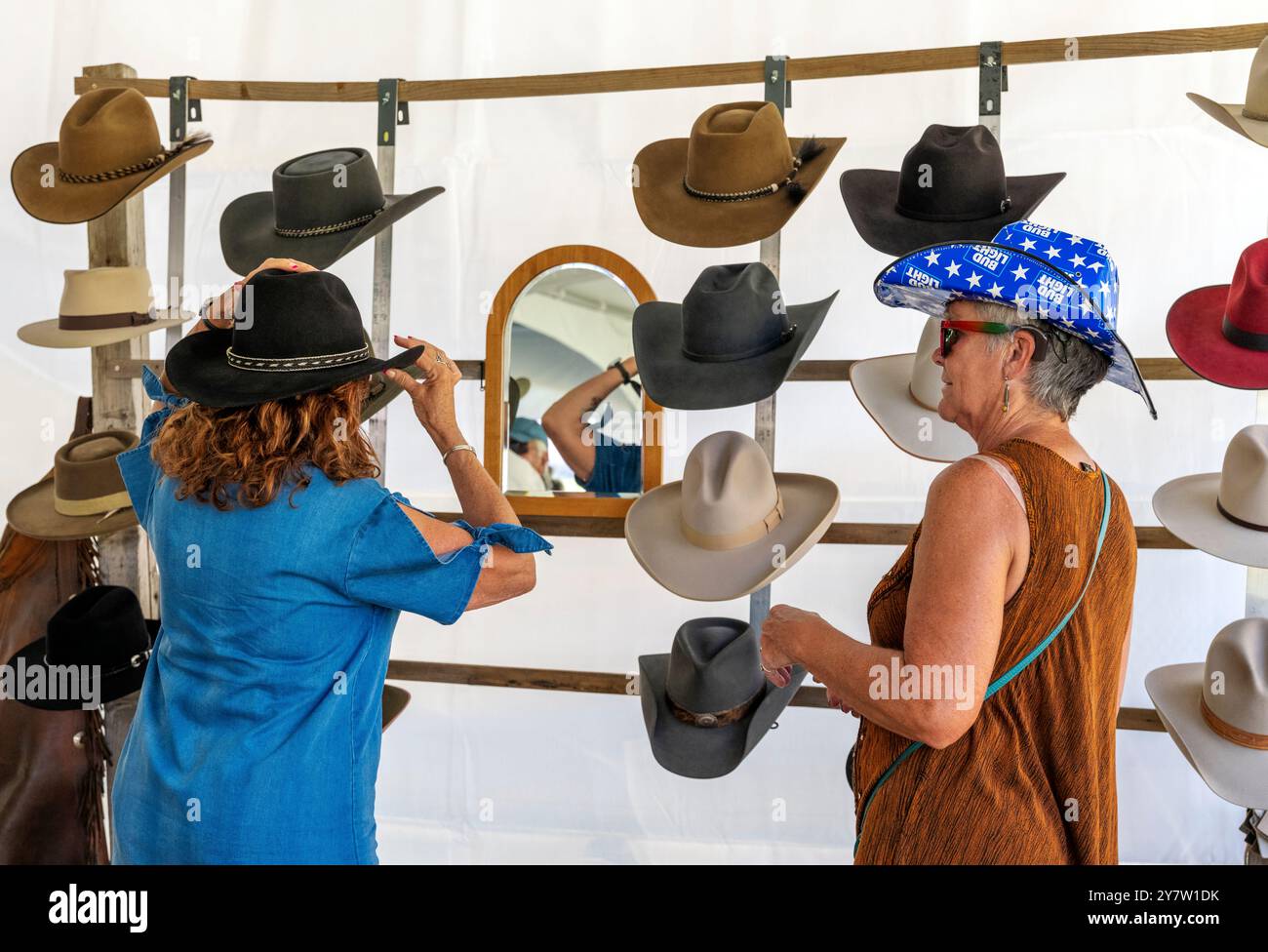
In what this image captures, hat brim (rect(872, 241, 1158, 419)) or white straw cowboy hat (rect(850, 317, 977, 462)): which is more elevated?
hat brim (rect(872, 241, 1158, 419))

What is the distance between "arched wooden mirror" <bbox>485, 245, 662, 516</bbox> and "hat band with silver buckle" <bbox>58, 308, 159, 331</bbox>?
0.95 meters

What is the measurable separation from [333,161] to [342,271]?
1.09 m

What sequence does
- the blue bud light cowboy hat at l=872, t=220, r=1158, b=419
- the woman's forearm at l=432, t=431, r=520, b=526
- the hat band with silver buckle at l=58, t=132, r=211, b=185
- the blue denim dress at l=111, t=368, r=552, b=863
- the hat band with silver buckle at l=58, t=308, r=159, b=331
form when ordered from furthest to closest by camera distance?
the hat band with silver buckle at l=58, t=308, r=159, b=331
the hat band with silver buckle at l=58, t=132, r=211, b=185
the woman's forearm at l=432, t=431, r=520, b=526
the blue denim dress at l=111, t=368, r=552, b=863
the blue bud light cowboy hat at l=872, t=220, r=1158, b=419

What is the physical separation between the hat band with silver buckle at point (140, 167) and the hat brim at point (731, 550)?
1414mm

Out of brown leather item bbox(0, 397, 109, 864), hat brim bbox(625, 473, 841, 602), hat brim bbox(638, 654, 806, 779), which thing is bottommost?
brown leather item bbox(0, 397, 109, 864)

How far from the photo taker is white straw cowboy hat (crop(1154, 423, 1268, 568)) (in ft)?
7.92

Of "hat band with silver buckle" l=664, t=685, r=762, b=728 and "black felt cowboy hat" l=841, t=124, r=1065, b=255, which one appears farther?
"hat band with silver buckle" l=664, t=685, r=762, b=728

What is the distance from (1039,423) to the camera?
1593mm

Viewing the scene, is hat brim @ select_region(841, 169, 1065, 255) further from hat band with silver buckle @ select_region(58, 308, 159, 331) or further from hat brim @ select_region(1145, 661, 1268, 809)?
hat band with silver buckle @ select_region(58, 308, 159, 331)

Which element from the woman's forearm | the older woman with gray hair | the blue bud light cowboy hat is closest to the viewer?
the older woman with gray hair

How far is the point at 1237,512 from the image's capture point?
8.08 feet

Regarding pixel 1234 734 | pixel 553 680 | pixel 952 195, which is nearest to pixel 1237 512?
pixel 1234 734

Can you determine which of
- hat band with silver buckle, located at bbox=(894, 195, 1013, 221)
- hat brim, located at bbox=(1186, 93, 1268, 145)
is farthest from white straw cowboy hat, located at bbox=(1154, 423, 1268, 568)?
hat band with silver buckle, located at bbox=(894, 195, 1013, 221)

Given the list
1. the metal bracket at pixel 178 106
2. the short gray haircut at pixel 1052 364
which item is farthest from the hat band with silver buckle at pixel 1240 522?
the metal bracket at pixel 178 106
